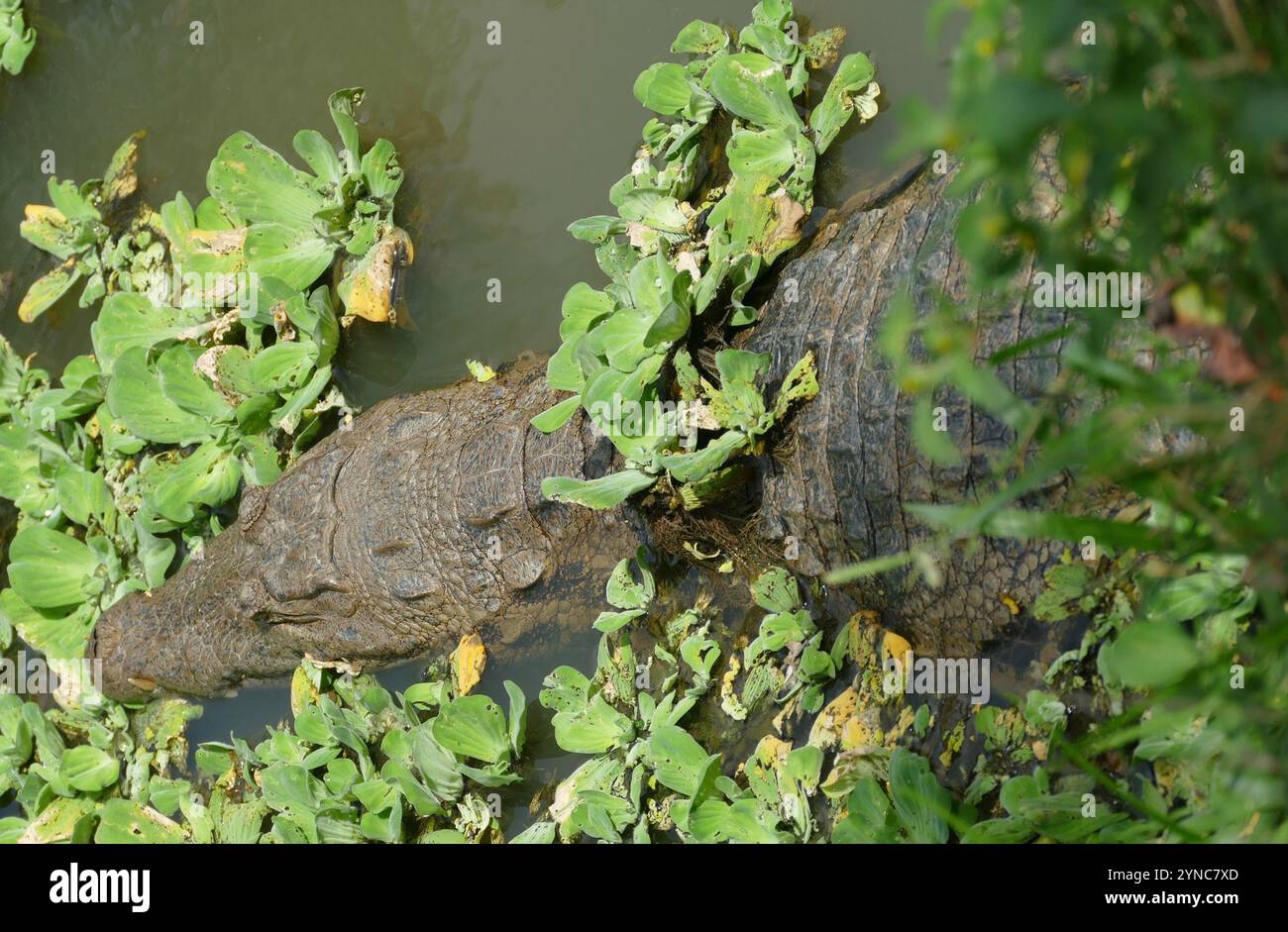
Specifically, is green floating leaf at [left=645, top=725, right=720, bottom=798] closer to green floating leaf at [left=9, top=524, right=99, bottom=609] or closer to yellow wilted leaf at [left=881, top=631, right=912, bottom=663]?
yellow wilted leaf at [left=881, top=631, right=912, bottom=663]

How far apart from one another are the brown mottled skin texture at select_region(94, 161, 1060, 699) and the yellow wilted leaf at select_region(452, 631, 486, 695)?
5cm

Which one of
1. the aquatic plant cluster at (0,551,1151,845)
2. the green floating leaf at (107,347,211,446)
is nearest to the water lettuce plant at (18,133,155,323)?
the green floating leaf at (107,347,211,446)

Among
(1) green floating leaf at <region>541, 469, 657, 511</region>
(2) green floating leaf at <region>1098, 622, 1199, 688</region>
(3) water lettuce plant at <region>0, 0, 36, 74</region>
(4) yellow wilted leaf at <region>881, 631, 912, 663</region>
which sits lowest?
(2) green floating leaf at <region>1098, 622, 1199, 688</region>

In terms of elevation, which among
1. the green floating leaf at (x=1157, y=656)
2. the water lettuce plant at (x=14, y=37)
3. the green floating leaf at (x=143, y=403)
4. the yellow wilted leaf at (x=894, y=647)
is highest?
the water lettuce plant at (x=14, y=37)

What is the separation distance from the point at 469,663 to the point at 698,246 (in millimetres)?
1500

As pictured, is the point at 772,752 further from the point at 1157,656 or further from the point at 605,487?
the point at 1157,656

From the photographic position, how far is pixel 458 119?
3756 mm

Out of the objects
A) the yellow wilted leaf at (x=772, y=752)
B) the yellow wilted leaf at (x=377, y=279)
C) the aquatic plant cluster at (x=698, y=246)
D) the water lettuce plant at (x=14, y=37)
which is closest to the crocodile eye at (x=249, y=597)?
the yellow wilted leaf at (x=377, y=279)

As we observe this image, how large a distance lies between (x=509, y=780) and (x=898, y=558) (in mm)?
2254

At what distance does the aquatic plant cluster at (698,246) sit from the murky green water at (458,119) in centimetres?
13

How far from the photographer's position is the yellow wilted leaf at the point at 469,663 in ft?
10.7

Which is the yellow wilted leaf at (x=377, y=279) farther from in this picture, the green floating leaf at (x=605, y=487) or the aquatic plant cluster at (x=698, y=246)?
the green floating leaf at (x=605, y=487)

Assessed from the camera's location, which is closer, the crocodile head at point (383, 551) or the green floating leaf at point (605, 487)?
the green floating leaf at point (605, 487)

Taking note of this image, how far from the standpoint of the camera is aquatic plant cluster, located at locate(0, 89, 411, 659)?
3.67 meters
